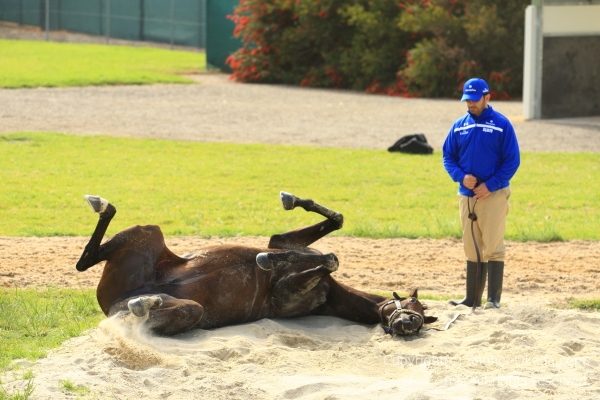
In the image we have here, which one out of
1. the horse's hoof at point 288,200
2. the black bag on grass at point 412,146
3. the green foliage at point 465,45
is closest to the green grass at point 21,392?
the horse's hoof at point 288,200

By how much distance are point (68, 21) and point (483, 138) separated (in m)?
43.1

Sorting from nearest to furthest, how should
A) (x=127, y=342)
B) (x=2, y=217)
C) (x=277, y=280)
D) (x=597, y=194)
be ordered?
(x=127, y=342) < (x=277, y=280) < (x=2, y=217) < (x=597, y=194)

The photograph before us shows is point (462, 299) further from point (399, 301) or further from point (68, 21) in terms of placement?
point (68, 21)

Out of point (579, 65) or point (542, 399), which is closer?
point (542, 399)

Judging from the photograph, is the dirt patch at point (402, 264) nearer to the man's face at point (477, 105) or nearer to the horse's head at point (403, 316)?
the man's face at point (477, 105)

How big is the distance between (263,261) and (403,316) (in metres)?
1.07

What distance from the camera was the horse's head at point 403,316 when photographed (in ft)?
28.8

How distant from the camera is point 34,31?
51750 mm

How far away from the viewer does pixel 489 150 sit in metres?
10.3

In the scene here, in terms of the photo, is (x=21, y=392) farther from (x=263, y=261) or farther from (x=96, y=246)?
(x=263, y=261)

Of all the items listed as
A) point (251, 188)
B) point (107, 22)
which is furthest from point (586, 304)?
point (107, 22)

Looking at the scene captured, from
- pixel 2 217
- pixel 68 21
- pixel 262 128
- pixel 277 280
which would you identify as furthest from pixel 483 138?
pixel 68 21

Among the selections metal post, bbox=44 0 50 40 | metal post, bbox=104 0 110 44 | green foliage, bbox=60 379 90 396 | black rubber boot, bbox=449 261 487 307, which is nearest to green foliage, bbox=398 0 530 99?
metal post, bbox=104 0 110 44

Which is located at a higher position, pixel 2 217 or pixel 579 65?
pixel 579 65
